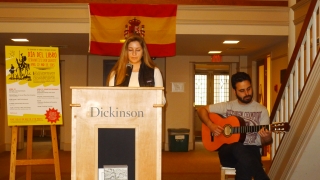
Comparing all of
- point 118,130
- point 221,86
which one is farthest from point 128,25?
point 221,86

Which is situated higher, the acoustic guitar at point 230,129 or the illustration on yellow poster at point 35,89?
the illustration on yellow poster at point 35,89

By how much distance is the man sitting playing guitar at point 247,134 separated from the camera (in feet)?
10.6

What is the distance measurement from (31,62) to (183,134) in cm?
555

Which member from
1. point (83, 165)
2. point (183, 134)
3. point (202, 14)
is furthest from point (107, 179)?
point (183, 134)

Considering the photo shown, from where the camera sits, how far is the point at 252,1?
6398 mm

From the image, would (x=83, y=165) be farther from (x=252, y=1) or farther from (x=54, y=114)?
(x=252, y=1)

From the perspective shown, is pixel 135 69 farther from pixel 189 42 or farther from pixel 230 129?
pixel 189 42

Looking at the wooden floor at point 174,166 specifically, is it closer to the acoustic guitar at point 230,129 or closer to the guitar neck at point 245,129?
the acoustic guitar at point 230,129

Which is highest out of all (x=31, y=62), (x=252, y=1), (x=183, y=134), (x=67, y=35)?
(x=252, y=1)

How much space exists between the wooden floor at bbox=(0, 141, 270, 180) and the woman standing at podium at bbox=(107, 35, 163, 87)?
3.58m

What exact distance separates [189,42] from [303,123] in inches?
161

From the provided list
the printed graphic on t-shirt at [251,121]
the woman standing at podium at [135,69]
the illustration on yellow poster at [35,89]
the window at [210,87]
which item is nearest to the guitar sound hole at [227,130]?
the printed graphic on t-shirt at [251,121]

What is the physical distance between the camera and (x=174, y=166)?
7324 millimetres

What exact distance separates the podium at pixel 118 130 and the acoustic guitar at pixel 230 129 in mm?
1321
